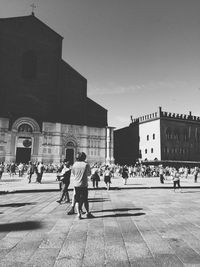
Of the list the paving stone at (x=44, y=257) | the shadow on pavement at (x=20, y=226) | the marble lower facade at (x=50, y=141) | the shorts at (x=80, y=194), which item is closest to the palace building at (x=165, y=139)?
the marble lower facade at (x=50, y=141)

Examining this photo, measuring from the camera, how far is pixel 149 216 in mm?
6141

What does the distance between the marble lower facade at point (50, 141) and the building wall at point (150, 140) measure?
1170 centimetres

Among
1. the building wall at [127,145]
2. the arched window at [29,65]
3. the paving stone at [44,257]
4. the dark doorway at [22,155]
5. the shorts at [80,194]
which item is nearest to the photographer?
the paving stone at [44,257]

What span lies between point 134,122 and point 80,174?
160 feet

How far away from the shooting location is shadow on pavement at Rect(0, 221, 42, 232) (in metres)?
4.70

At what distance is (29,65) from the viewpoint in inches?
1443

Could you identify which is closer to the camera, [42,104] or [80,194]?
[80,194]

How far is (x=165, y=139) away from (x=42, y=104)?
2384 cm

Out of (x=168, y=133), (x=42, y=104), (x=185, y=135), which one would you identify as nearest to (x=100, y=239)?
(x=42, y=104)

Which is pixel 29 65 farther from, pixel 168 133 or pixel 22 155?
pixel 168 133

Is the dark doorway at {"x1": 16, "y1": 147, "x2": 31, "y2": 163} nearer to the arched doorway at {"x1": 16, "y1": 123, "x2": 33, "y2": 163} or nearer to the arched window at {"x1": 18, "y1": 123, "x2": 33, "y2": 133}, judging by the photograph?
the arched doorway at {"x1": 16, "y1": 123, "x2": 33, "y2": 163}

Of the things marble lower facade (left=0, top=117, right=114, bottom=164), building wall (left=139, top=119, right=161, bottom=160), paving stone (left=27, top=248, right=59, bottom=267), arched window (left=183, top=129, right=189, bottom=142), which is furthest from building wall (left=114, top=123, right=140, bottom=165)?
paving stone (left=27, top=248, right=59, bottom=267)

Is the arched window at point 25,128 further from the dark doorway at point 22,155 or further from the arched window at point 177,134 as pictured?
the arched window at point 177,134

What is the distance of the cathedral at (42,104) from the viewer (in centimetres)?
3475
